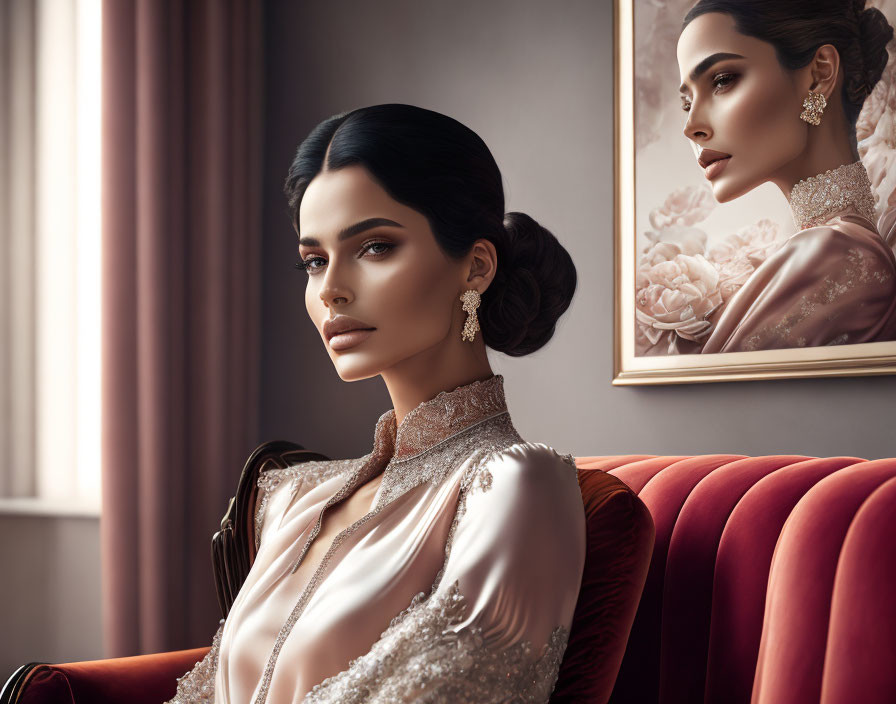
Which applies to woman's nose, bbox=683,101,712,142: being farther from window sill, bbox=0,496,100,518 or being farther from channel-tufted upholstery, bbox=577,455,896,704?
window sill, bbox=0,496,100,518

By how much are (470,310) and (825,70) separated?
43.7 inches

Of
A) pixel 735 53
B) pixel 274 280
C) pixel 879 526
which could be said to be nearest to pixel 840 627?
pixel 879 526

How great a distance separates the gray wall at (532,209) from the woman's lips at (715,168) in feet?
1.00

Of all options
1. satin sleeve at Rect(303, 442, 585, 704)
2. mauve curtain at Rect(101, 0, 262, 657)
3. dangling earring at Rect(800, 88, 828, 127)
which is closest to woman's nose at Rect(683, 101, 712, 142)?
dangling earring at Rect(800, 88, 828, 127)

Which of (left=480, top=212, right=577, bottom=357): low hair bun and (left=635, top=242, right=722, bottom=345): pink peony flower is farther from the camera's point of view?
(left=635, top=242, right=722, bottom=345): pink peony flower

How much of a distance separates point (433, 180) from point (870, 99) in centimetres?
110

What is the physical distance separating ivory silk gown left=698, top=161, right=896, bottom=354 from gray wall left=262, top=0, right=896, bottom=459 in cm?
11

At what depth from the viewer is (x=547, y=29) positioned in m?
2.53

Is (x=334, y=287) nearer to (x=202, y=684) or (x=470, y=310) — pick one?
(x=470, y=310)

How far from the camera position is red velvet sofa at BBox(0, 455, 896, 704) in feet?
3.62

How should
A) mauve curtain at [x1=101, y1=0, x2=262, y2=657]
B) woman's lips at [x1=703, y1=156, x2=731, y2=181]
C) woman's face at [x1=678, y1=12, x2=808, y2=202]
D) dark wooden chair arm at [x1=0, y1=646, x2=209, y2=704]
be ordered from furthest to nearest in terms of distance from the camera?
mauve curtain at [x1=101, y1=0, x2=262, y2=657] → woman's lips at [x1=703, y1=156, x2=731, y2=181] → woman's face at [x1=678, y1=12, x2=808, y2=202] → dark wooden chair arm at [x1=0, y1=646, x2=209, y2=704]

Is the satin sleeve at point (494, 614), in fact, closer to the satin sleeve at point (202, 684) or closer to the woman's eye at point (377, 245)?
the woman's eye at point (377, 245)

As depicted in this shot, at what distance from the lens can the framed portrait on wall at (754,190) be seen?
183 centimetres

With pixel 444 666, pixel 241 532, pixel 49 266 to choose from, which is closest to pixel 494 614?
pixel 444 666
